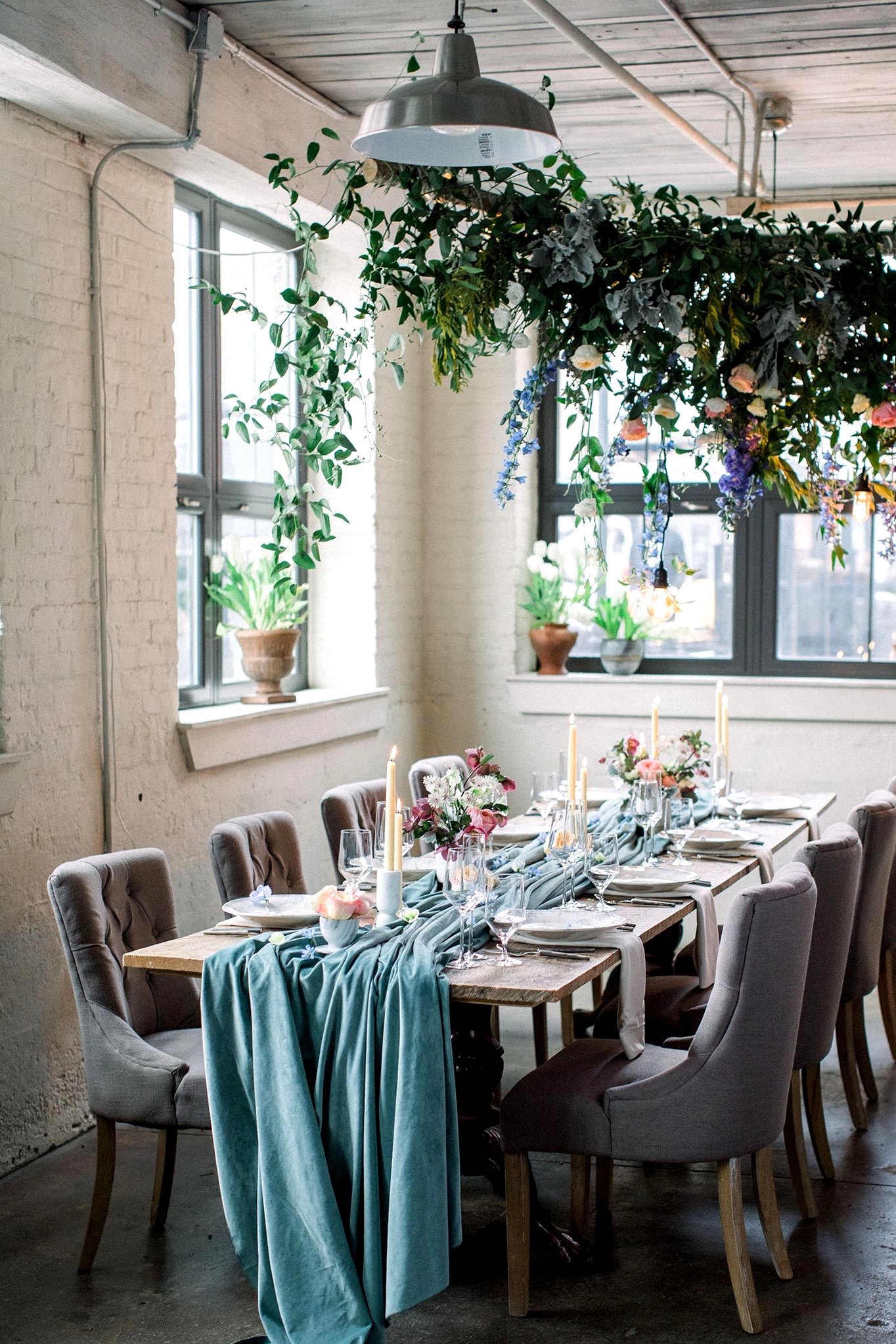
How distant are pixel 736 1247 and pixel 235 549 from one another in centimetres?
326

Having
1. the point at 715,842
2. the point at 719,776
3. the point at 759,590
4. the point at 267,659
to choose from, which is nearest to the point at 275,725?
the point at 267,659

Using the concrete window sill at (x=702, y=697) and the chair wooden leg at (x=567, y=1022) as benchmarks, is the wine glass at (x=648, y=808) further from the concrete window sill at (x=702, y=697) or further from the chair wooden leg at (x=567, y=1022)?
the concrete window sill at (x=702, y=697)

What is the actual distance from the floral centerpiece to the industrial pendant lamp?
209 centimetres

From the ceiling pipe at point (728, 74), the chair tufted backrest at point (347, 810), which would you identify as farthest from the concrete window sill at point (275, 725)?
the ceiling pipe at point (728, 74)

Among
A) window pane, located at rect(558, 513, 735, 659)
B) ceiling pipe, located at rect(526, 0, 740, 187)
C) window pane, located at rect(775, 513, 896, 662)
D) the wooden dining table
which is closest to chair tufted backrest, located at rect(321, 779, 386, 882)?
the wooden dining table

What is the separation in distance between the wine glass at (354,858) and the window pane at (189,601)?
6.70 feet

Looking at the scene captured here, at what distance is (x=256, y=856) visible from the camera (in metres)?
4.29

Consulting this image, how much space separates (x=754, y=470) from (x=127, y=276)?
1993 millimetres

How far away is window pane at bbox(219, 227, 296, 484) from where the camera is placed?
18.9 ft

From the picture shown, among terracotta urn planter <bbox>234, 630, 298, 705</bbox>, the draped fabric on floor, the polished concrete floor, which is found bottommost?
the polished concrete floor

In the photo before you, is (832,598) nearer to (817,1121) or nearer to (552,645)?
(552,645)

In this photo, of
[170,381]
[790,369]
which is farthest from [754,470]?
[170,381]

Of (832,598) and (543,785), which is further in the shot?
(832,598)

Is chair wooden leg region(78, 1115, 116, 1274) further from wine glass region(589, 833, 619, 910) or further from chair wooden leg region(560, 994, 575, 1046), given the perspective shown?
chair wooden leg region(560, 994, 575, 1046)
